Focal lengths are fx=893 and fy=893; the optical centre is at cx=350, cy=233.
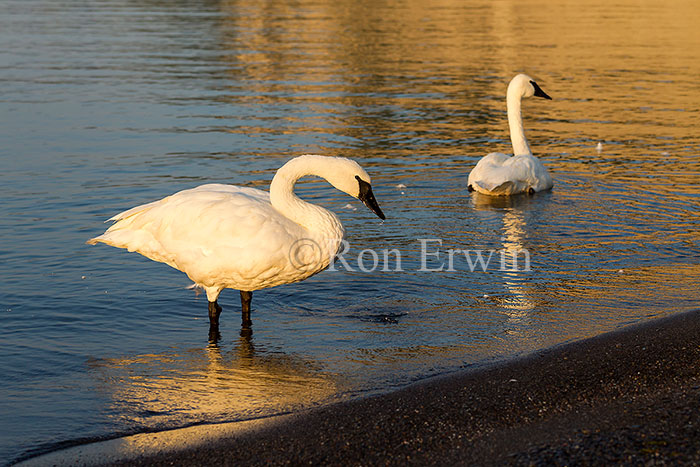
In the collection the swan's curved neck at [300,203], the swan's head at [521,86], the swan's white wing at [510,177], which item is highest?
the swan's head at [521,86]

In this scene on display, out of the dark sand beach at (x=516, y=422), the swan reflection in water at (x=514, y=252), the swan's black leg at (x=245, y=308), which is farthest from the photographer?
the swan reflection in water at (x=514, y=252)

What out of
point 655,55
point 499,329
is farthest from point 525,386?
point 655,55

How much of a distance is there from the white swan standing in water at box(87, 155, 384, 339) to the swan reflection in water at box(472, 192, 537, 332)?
1.69 meters

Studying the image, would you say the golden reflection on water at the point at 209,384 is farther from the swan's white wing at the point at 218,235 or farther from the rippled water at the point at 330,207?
the swan's white wing at the point at 218,235

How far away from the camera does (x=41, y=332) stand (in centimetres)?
758

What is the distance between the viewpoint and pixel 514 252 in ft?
32.2

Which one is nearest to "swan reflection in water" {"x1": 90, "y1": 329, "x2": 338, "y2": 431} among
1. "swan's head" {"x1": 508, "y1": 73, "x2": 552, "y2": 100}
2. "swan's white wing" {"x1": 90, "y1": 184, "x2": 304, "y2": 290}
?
"swan's white wing" {"x1": 90, "y1": 184, "x2": 304, "y2": 290}

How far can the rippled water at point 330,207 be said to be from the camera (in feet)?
21.6

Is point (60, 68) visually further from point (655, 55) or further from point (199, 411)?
point (199, 411)

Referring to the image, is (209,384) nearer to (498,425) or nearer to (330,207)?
(498,425)

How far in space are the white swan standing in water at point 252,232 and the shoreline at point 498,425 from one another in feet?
5.41

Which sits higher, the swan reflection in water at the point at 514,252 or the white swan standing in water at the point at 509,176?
the white swan standing in water at the point at 509,176

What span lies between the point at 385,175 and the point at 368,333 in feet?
21.1

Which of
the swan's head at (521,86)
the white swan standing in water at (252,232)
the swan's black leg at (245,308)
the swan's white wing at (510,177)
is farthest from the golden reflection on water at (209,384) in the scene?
the swan's head at (521,86)
